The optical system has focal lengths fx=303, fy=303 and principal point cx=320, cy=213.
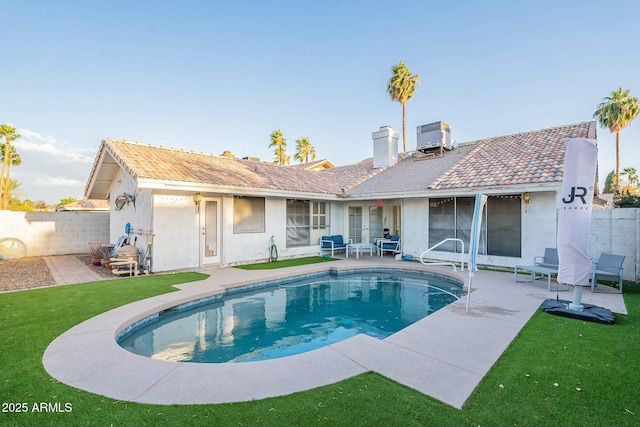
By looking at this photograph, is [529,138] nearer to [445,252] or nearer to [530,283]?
[445,252]

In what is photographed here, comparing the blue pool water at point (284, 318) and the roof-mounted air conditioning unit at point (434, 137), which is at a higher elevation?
the roof-mounted air conditioning unit at point (434, 137)

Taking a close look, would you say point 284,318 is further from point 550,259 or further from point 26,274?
point 26,274

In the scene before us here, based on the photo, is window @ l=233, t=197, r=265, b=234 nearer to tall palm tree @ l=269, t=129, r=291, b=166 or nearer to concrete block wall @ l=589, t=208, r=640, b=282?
concrete block wall @ l=589, t=208, r=640, b=282

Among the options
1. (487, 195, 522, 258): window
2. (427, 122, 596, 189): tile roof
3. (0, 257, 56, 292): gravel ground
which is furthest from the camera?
(487, 195, 522, 258): window

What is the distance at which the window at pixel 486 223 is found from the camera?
1052 cm

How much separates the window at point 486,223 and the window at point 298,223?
5.57 m

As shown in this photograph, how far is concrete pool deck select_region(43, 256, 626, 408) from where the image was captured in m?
3.24

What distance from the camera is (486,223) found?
1109cm

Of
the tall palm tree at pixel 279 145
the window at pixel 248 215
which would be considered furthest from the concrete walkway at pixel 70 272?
the tall palm tree at pixel 279 145

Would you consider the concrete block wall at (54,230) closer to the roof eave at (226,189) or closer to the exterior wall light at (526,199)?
the roof eave at (226,189)

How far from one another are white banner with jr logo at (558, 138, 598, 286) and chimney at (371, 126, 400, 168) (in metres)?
12.3

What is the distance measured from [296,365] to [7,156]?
42.2 metres

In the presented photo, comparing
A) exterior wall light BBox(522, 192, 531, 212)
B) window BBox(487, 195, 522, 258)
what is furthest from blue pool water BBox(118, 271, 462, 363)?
exterior wall light BBox(522, 192, 531, 212)

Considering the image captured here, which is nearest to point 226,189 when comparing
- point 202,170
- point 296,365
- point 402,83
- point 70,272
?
point 202,170
